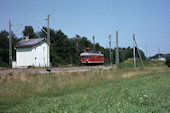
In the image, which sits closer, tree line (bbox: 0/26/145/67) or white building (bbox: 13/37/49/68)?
white building (bbox: 13/37/49/68)

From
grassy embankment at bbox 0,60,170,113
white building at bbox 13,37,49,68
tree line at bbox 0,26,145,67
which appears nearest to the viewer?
grassy embankment at bbox 0,60,170,113

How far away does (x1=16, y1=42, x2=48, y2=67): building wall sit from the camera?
145 ft

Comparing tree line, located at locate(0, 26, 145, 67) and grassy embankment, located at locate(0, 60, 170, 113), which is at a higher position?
tree line, located at locate(0, 26, 145, 67)

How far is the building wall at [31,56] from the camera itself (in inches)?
1736

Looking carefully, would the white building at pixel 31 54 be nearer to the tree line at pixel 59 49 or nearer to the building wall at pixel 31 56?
the building wall at pixel 31 56

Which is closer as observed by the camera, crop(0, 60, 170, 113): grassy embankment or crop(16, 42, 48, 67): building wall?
crop(0, 60, 170, 113): grassy embankment

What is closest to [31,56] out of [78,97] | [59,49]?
[59,49]

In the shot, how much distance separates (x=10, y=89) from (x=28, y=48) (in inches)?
1350

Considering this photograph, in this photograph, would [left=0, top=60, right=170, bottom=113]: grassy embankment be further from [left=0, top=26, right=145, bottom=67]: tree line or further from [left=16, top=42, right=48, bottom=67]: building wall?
[left=0, top=26, right=145, bottom=67]: tree line

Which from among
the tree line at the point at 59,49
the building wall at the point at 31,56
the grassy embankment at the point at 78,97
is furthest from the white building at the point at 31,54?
the grassy embankment at the point at 78,97

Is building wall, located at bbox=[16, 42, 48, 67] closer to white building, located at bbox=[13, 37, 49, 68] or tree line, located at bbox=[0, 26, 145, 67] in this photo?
white building, located at bbox=[13, 37, 49, 68]

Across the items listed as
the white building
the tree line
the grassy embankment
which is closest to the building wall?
the white building

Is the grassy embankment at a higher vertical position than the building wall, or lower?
lower

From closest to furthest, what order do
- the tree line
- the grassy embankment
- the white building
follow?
the grassy embankment, the white building, the tree line
